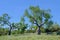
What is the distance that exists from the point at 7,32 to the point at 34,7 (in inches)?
458

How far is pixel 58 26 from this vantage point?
60.4m

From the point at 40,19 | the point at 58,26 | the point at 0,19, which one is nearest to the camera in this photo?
the point at 40,19

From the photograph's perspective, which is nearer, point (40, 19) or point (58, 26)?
point (40, 19)

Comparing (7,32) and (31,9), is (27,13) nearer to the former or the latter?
(31,9)

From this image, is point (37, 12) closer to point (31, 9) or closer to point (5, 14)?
point (31, 9)

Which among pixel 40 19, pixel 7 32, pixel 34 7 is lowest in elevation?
pixel 7 32

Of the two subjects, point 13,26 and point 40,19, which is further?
Result: point 13,26

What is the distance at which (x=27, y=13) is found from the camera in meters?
49.2

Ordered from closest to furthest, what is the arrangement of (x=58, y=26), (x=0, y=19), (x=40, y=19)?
(x=40, y=19) → (x=0, y=19) → (x=58, y=26)

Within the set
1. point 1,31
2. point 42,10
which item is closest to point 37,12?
point 42,10

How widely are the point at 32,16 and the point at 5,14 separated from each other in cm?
815

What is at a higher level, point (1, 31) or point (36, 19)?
point (36, 19)

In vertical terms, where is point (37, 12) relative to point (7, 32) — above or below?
above

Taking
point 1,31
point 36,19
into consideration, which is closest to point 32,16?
point 36,19
